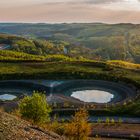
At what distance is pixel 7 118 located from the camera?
60.1 meters

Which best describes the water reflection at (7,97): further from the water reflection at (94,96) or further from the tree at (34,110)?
the tree at (34,110)

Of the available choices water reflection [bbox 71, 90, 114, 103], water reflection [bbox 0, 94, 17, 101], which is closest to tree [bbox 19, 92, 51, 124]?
water reflection [bbox 0, 94, 17, 101]

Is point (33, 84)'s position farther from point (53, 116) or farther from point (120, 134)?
point (120, 134)

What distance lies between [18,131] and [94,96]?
113m

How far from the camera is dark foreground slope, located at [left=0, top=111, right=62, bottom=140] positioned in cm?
5162

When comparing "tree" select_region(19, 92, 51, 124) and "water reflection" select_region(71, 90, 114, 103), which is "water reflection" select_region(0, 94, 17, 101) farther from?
"tree" select_region(19, 92, 51, 124)

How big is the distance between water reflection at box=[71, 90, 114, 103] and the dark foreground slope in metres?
98.9

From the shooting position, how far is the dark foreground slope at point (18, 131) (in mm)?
51625

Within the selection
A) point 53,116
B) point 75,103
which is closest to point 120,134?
point 53,116

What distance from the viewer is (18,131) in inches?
2159

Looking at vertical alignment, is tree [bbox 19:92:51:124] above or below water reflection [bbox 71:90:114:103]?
above

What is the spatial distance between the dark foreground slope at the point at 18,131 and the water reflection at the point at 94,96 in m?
98.9

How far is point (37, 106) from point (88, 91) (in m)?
82.1

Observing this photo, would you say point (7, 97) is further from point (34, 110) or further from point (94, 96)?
point (34, 110)
